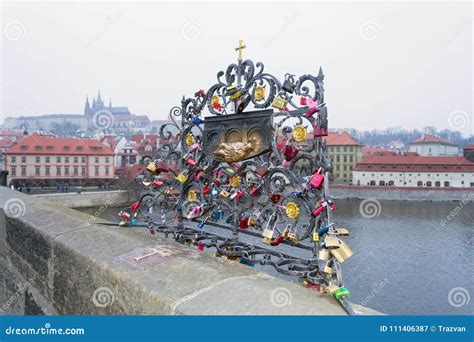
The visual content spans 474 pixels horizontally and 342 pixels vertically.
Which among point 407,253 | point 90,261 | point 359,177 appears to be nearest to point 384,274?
point 407,253

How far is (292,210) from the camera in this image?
17.5 feet

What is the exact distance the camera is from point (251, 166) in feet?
19.7

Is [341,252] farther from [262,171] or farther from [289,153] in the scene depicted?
[262,171]

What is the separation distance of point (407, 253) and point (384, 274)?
490cm

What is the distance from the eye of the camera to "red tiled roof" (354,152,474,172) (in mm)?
63281

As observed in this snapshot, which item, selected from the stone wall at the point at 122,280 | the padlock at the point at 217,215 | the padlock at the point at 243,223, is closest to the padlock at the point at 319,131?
the padlock at the point at 243,223

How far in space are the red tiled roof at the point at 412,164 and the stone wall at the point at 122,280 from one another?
6430 cm

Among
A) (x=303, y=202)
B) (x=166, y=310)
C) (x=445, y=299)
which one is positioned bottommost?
(x=445, y=299)

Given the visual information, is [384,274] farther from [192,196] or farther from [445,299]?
[192,196]

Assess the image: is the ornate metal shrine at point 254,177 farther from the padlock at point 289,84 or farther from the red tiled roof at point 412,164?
the red tiled roof at point 412,164

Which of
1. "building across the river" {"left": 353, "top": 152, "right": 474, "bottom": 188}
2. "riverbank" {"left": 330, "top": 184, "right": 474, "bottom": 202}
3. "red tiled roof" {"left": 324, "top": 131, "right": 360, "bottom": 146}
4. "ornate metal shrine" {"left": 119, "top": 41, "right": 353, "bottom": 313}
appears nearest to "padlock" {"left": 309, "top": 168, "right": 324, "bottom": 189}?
"ornate metal shrine" {"left": 119, "top": 41, "right": 353, "bottom": 313}

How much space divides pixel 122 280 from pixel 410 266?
1958 cm

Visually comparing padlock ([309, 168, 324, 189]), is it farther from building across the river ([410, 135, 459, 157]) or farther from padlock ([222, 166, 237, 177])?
building across the river ([410, 135, 459, 157])

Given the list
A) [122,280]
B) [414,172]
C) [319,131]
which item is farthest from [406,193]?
[122,280]
